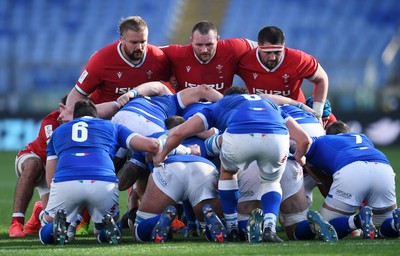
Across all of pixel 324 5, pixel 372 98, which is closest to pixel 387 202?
pixel 372 98

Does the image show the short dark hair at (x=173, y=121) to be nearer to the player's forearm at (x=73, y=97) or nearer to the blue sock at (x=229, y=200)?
the blue sock at (x=229, y=200)

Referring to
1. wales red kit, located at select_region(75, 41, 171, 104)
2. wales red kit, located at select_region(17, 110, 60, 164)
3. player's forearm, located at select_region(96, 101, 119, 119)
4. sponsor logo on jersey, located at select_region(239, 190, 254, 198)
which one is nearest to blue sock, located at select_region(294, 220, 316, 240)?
sponsor logo on jersey, located at select_region(239, 190, 254, 198)

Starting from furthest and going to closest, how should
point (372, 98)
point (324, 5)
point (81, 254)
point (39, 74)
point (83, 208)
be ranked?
point (324, 5) → point (39, 74) → point (372, 98) → point (83, 208) → point (81, 254)

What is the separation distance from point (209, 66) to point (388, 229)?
3.16 meters

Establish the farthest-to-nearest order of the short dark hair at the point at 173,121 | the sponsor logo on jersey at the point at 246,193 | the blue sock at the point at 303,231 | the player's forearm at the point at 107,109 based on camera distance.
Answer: the player's forearm at the point at 107,109, the short dark hair at the point at 173,121, the sponsor logo on jersey at the point at 246,193, the blue sock at the point at 303,231

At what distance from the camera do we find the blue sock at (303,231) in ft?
27.0

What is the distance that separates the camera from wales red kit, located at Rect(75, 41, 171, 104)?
1035 centimetres

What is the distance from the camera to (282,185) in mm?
8508

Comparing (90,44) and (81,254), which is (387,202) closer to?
(81,254)

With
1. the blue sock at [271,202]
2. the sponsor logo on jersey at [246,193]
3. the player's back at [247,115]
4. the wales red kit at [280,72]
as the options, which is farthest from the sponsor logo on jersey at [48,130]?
the blue sock at [271,202]

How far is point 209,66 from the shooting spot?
411 inches

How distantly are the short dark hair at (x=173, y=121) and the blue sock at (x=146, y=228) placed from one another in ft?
4.51

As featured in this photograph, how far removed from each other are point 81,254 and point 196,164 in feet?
5.53

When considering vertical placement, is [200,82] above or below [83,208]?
above
